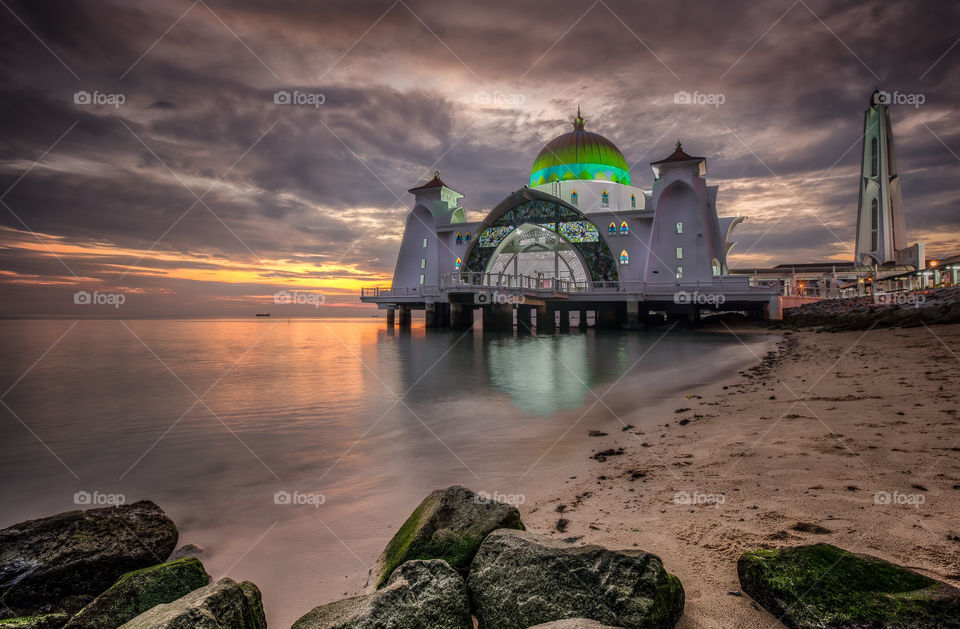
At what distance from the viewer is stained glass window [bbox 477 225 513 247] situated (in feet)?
115

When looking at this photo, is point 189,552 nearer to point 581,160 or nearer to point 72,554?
point 72,554

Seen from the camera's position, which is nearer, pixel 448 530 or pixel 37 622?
pixel 37 622

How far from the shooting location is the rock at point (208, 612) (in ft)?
6.37

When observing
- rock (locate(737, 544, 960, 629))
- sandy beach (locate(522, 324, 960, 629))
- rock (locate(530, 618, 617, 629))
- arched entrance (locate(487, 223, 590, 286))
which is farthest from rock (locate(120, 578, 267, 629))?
arched entrance (locate(487, 223, 590, 286))

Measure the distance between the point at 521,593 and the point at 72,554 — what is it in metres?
2.63

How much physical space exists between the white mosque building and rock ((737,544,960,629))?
2234 cm

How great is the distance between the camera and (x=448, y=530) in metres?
2.70

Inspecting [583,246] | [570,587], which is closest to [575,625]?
[570,587]

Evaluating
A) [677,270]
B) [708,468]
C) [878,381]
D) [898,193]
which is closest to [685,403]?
[878,381]

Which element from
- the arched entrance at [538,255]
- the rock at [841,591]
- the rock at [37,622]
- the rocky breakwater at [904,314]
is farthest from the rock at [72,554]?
the arched entrance at [538,255]

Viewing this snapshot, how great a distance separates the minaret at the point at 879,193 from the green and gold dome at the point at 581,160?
2298cm

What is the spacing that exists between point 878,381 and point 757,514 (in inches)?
227

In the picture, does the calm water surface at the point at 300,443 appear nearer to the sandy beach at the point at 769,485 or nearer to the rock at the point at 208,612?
the rock at the point at 208,612

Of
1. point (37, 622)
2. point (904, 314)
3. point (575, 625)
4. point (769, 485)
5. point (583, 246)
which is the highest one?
point (583, 246)
